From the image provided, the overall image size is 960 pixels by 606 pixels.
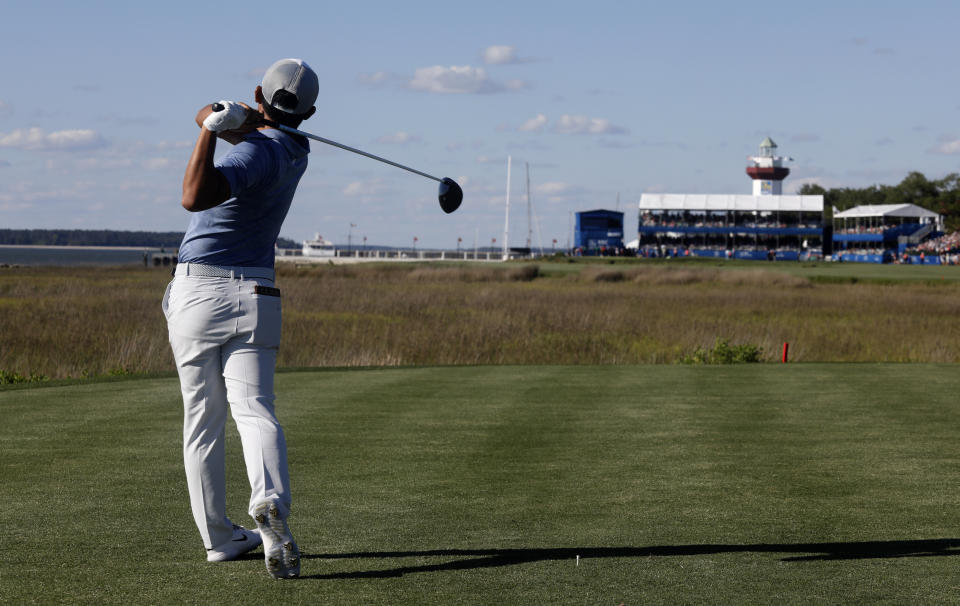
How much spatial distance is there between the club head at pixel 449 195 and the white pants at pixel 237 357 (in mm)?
1407

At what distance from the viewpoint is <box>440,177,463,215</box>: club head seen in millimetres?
5840

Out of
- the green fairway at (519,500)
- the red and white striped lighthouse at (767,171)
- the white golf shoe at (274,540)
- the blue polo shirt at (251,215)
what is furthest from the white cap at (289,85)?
the red and white striped lighthouse at (767,171)

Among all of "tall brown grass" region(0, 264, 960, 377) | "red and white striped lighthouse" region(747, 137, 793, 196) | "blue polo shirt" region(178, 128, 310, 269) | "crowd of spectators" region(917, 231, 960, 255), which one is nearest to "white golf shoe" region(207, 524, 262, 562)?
"blue polo shirt" region(178, 128, 310, 269)

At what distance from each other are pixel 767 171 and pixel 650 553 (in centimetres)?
16442

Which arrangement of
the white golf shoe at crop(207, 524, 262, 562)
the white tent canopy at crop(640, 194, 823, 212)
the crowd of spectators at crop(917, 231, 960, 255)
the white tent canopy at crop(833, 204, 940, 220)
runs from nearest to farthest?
the white golf shoe at crop(207, 524, 262, 562), the crowd of spectators at crop(917, 231, 960, 255), the white tent canopy at crop(833, 204, 940, 220), the white tent canopy at crop(640, 194, 823, 212)

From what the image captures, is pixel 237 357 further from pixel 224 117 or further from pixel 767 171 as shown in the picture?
pixel 767 171

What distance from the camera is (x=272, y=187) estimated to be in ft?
15.1

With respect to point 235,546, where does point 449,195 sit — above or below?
above

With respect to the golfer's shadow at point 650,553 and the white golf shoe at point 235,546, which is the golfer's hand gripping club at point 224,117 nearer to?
the white golf shoe at point 235,546

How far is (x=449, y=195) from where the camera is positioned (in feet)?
19.2

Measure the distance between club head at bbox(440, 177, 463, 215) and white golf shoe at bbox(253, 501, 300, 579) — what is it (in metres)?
2.01

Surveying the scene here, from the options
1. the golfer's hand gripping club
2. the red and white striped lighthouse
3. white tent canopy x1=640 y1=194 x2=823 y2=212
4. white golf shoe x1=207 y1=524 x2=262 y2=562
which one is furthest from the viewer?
the red and white striped lighthouse

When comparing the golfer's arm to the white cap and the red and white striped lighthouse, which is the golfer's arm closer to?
the white cap

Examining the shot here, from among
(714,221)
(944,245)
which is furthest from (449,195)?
(714,221)
